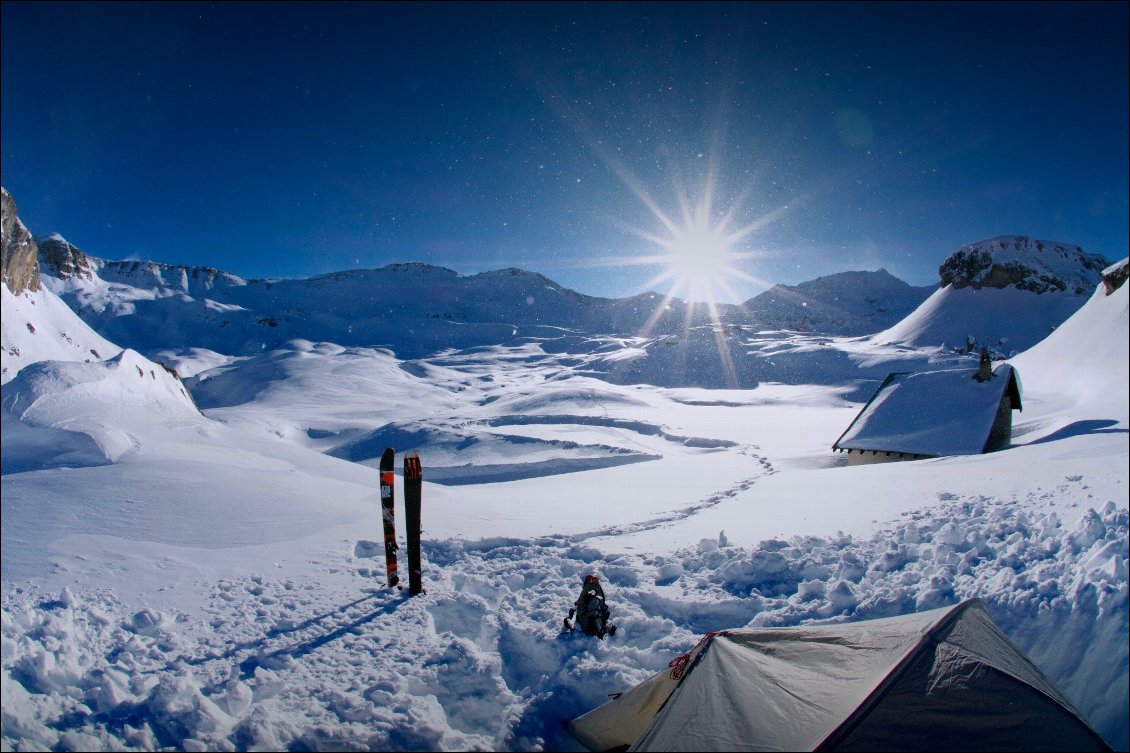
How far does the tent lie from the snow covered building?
18467mm

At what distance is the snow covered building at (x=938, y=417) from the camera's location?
20219 mm

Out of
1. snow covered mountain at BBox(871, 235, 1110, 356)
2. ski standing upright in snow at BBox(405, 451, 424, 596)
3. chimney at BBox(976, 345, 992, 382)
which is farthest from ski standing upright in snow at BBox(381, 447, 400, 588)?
snow covered mountain at BBox(871, 235, 1110, 356)

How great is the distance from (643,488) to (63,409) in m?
14.5

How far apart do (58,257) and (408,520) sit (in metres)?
207

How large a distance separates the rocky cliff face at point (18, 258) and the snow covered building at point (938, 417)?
36.0m

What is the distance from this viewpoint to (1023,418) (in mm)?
24156

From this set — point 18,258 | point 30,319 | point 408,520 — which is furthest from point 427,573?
point 18,258

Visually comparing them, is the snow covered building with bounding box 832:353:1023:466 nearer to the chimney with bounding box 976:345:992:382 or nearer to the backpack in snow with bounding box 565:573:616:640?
the chimney with bounding box 976:345:992:382

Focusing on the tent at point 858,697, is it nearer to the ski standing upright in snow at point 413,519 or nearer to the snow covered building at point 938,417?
the ski standing upright in snow at point 413,519

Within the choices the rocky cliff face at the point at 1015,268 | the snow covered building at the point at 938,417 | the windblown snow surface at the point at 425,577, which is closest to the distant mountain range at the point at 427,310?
the rocky cliff face at the point at 1015,268

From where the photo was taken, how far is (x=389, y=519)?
7.28 m

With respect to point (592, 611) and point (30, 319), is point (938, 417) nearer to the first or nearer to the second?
point (592, 611)

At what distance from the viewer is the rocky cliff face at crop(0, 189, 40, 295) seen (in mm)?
24530

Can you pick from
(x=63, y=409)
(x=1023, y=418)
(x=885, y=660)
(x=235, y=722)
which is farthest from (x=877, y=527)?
(x=1023, y=418)
